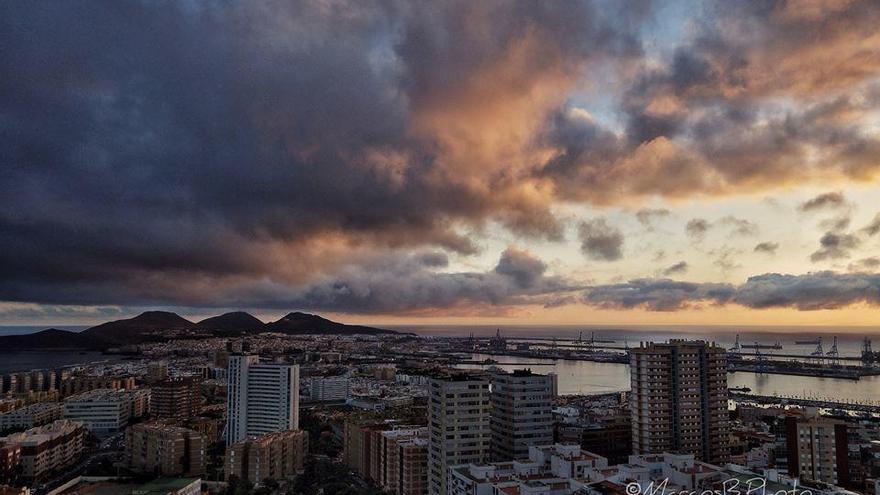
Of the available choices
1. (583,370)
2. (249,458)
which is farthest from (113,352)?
(249,458)

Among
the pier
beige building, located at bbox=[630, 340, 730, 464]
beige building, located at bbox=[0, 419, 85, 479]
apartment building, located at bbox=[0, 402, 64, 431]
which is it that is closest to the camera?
beige building, located at bbox=[630, 340, 730, 464]

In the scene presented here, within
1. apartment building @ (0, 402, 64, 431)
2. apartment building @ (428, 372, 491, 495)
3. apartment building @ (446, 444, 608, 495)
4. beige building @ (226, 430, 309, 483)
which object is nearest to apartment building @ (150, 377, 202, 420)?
apartment building @ (0, 402, 64, 431)

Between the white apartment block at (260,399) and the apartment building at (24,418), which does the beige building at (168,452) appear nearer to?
the white apartment block at (260,399)

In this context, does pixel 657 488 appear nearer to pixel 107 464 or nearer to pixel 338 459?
pixel 338 459

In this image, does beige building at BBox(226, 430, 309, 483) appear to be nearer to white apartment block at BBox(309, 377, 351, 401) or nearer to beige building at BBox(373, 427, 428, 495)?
beige building at BBox(373, 427, 428, 495)

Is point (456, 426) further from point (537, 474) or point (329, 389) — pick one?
point (329, 389)

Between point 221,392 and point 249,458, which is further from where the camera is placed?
point 221,392
